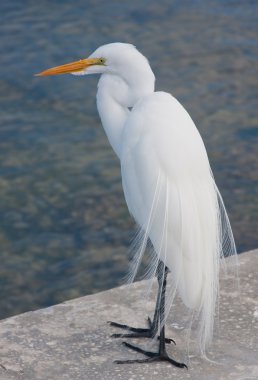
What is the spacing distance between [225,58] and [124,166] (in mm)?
4438

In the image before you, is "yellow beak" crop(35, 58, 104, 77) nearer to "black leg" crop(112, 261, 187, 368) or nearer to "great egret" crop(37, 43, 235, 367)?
"great egret" crop(37, 43, 235, 367)

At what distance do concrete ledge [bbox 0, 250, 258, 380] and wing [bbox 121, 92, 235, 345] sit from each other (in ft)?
0.60

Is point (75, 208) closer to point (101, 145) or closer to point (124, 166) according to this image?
point (101, 145)

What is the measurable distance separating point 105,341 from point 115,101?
0.93m

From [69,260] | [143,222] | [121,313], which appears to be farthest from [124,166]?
[69,260]

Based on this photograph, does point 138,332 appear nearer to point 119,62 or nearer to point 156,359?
point 156,359

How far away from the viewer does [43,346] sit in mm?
3672

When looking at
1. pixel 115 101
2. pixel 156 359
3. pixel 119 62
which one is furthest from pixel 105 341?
pixel 119 62

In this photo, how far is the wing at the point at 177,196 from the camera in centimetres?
Answer: 338

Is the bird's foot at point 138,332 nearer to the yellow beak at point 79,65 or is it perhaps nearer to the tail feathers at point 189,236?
the tail feathers at point 189,236

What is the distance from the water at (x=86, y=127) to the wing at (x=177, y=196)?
2048 millimetres

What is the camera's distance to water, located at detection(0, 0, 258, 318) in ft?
18.5

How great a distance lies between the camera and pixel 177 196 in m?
3.37

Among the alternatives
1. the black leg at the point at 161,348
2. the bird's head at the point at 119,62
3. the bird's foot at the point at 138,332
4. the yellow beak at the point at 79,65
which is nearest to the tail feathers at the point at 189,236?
the black leg at the point at 161,348
